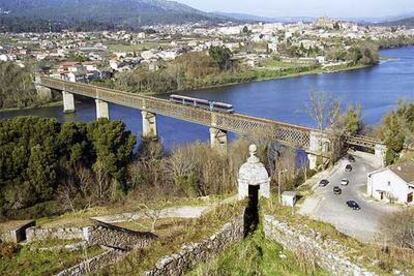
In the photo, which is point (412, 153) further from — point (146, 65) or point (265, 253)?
point (146, 65)

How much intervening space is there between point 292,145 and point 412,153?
15.4 ft

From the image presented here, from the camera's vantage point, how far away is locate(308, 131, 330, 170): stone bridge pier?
64.4 feet

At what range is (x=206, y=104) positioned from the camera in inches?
1217

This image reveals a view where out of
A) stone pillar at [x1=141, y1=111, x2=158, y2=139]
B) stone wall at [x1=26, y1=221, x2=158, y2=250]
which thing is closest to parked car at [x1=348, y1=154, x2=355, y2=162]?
stone wall at [x1=26, y1=221, x2=158, y2=250]

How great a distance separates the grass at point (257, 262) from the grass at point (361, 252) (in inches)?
13.3

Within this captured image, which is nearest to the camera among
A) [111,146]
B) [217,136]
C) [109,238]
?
[109,238]

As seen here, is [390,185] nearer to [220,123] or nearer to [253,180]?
[253,180]

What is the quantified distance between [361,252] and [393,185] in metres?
10.7

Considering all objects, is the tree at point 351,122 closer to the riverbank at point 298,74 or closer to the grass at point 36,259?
the grass at point 36,259

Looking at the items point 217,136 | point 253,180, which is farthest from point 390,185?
point 217,136

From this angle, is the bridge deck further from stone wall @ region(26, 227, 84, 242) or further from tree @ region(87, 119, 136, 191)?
stone wall @ region(26, 227, 84, 242)

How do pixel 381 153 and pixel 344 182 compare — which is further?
pixel 381 153

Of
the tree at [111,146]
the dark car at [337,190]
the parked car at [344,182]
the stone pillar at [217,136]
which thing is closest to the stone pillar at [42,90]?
the stone pillar at [217,136]

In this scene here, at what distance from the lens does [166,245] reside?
5.06m
